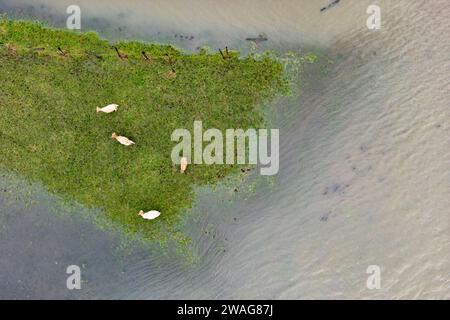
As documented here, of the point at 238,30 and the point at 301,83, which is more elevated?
the point at 238,30

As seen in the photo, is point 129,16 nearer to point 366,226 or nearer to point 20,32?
point 20,32

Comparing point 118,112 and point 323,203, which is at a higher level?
point 118,112

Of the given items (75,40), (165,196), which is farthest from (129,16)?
(165,196)
